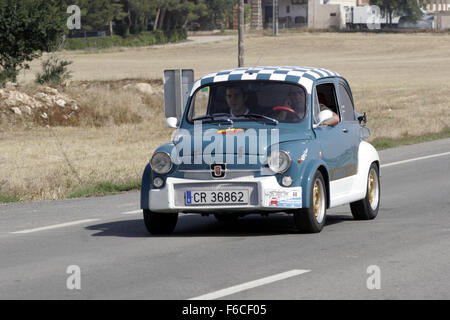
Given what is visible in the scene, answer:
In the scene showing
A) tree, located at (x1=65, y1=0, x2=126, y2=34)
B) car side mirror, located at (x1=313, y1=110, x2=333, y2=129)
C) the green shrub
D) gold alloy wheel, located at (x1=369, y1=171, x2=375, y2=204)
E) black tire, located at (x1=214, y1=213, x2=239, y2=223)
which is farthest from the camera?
tree, located at (x1=65, y1=0, x2=126, y2=34)

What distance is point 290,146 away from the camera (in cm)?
1045

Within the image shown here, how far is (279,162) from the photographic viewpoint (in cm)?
1023

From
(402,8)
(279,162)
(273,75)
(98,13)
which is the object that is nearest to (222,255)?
(279,162)

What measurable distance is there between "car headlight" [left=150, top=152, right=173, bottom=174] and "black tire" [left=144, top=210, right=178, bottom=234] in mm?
533

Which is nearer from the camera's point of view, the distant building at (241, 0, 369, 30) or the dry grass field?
the dry grass field

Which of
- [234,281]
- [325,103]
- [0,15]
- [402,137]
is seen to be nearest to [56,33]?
[0,15]

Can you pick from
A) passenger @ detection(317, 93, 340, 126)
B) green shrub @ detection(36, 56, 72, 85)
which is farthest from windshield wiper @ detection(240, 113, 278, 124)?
green shrub @ detection(36, 56, 72, 85)

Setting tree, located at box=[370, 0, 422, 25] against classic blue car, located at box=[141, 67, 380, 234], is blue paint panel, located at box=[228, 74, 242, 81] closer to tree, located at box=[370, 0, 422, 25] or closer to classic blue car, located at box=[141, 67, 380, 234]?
classic blue car, located at box=[141, 67, 380, 234]

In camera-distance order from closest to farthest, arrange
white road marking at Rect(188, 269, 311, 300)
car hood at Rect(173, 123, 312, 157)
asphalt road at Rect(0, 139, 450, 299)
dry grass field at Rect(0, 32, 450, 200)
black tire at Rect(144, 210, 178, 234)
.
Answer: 1. white road marking at Rect(188, 269, 311, 300)
2. asphalt road at Rect(0, 139, 450, 299)
3. car hood at Rect(173, 123, 312, 157)
4. black tire at Rect(144, 210, 178, 234)
5. dry grass field at Rect(0, 32, 450, 200)

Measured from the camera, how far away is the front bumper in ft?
33.6

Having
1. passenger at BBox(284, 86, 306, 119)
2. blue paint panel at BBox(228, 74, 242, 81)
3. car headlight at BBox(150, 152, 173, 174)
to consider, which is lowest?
car headlight at BBox(150, 152, 173, 174)

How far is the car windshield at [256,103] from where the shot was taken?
1133cm
